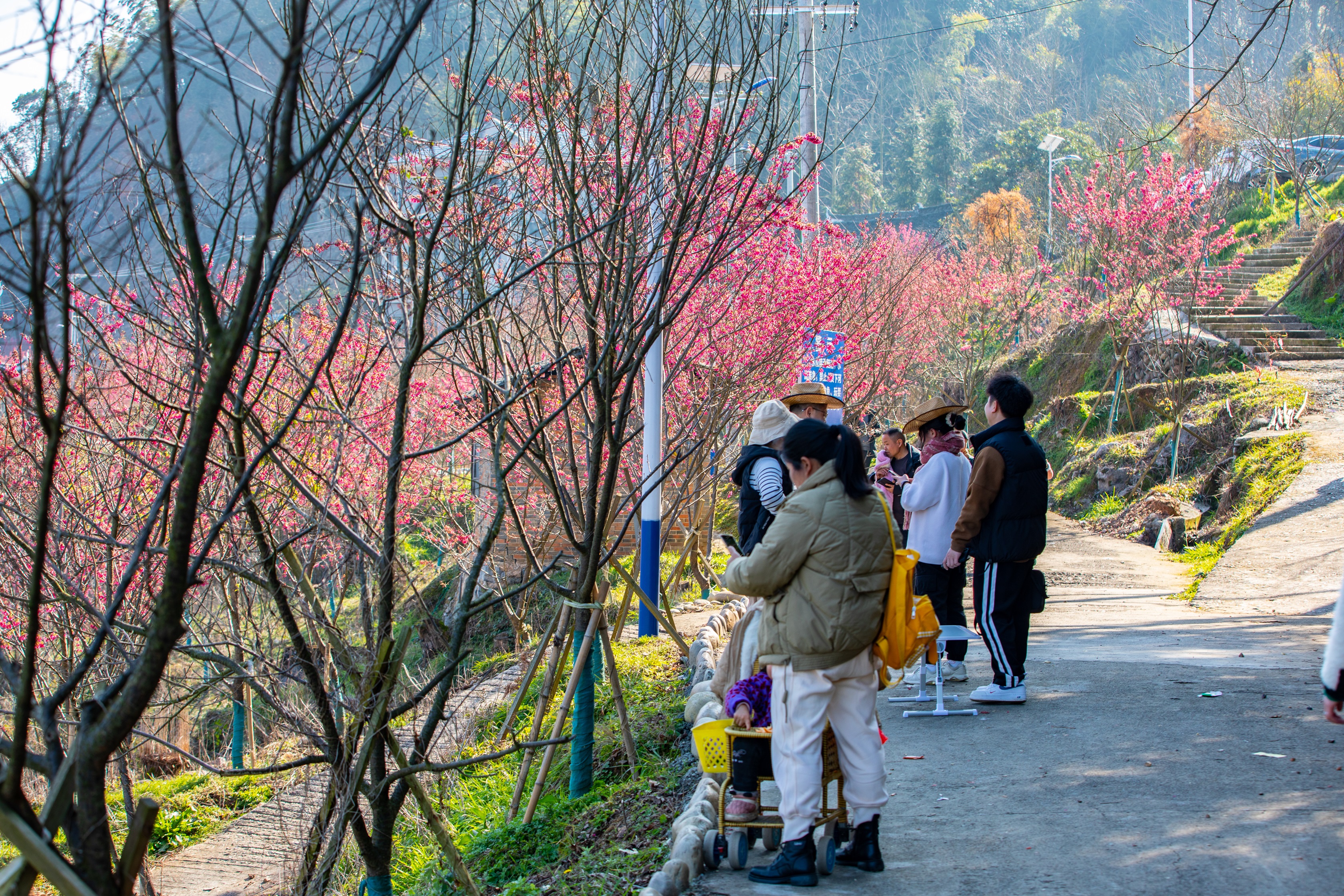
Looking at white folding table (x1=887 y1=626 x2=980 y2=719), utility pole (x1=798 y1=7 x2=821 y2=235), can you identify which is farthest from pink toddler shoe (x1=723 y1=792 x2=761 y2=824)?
utility pole (x1=798 y1=7 x2=821 y2=235)

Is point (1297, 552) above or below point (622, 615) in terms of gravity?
below

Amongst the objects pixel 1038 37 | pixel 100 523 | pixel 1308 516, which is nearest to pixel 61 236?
pixel 100 523

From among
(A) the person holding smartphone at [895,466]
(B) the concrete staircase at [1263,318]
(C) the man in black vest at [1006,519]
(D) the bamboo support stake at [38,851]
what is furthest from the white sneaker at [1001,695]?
(B) the concrete staircase at [1263,318]

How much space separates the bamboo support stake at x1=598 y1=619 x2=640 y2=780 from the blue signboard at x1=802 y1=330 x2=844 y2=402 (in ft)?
18.4

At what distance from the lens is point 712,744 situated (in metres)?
4.04

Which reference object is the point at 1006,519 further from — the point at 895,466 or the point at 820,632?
the point at 895,466

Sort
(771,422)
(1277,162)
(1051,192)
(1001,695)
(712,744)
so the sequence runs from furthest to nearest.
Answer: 1. (1051,192)
2. (1277,162)
3. (1001,695)
4. (771,422)
5. (712,744)

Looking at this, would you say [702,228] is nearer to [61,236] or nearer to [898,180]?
[61,236]

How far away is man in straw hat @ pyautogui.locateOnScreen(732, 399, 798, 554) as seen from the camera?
479 cm

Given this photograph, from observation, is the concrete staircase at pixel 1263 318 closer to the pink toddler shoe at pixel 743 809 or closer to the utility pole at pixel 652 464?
the utility pole at pixel 652 464

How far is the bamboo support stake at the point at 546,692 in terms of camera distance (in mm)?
5223

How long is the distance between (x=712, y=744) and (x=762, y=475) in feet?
4.28

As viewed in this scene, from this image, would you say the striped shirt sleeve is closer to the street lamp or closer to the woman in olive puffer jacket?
the woman in olive puffer jacket

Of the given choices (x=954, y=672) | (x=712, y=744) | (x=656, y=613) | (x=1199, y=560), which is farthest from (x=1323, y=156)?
(x=712, y=744)
